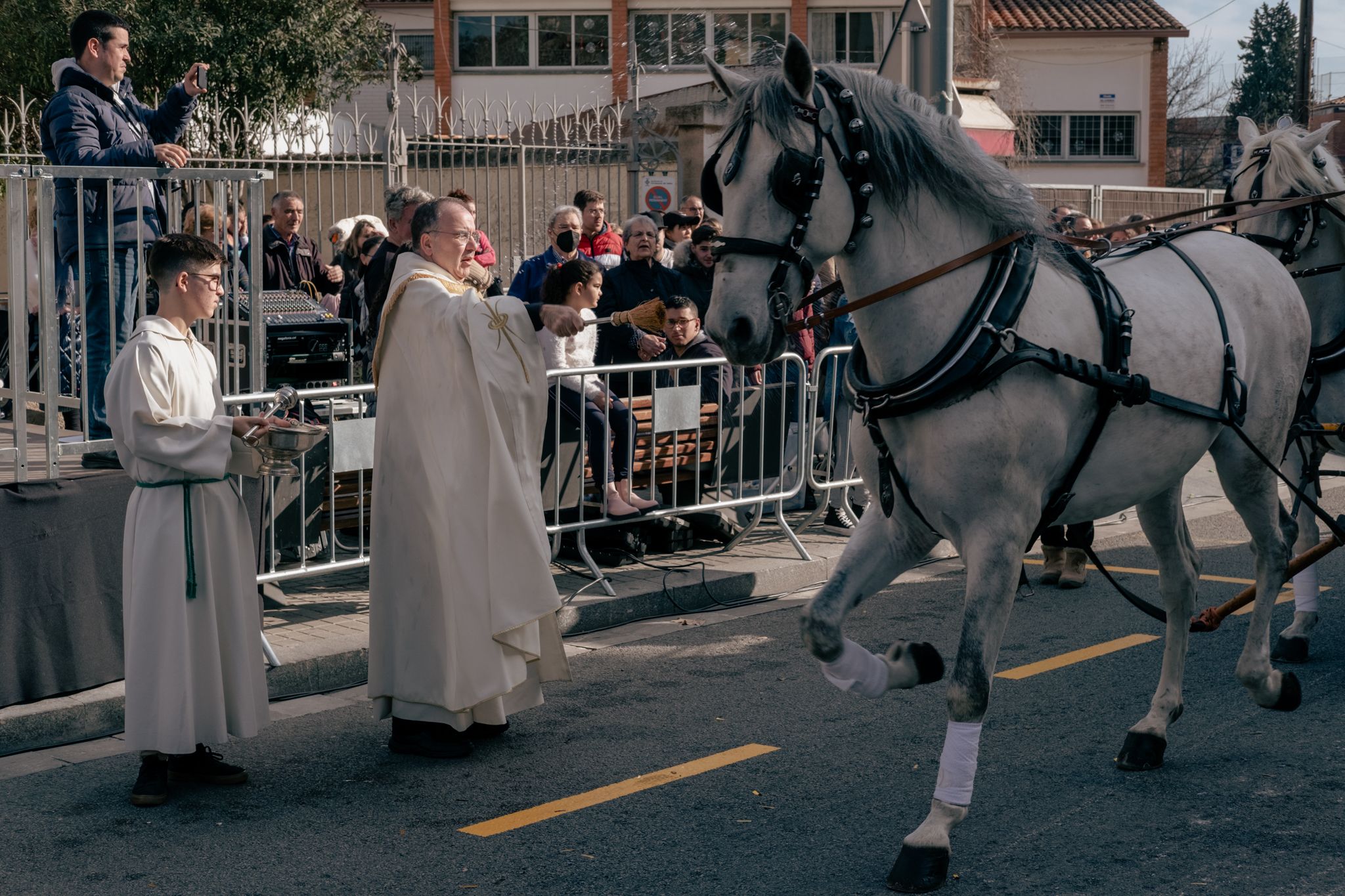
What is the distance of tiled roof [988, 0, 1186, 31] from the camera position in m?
41.9

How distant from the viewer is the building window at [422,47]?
Result: 134 ft

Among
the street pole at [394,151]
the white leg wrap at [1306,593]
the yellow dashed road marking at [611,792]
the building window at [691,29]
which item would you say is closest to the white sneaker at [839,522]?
the white leg wrap at [1306,593]

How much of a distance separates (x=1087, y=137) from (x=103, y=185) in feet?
131

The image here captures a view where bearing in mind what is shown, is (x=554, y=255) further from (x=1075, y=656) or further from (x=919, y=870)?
(x=919, y=870)

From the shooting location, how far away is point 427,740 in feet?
18.5

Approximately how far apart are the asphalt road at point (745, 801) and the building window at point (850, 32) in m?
35.1

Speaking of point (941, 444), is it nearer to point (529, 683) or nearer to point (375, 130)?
point (529, 683)

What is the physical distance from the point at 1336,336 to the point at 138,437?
15.9 ft

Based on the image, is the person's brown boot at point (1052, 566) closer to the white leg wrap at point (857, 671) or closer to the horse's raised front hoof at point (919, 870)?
the white leg wrap at point (857, 671)

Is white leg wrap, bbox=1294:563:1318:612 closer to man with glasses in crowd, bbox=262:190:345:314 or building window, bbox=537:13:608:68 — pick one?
man with glasses in crowd, bbox=262:190:345:314

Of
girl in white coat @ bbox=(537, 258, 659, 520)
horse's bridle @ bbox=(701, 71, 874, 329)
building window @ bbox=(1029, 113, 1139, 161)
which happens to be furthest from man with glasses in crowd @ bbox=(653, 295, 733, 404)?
building window @ bbox=(1029, 113, 1139, 161)

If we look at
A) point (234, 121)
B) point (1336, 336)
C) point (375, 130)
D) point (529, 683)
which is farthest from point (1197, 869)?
point (375, 130)

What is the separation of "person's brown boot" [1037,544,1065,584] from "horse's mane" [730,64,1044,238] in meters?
4.29

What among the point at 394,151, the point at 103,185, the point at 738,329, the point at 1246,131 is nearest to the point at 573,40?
the point at 394,151
